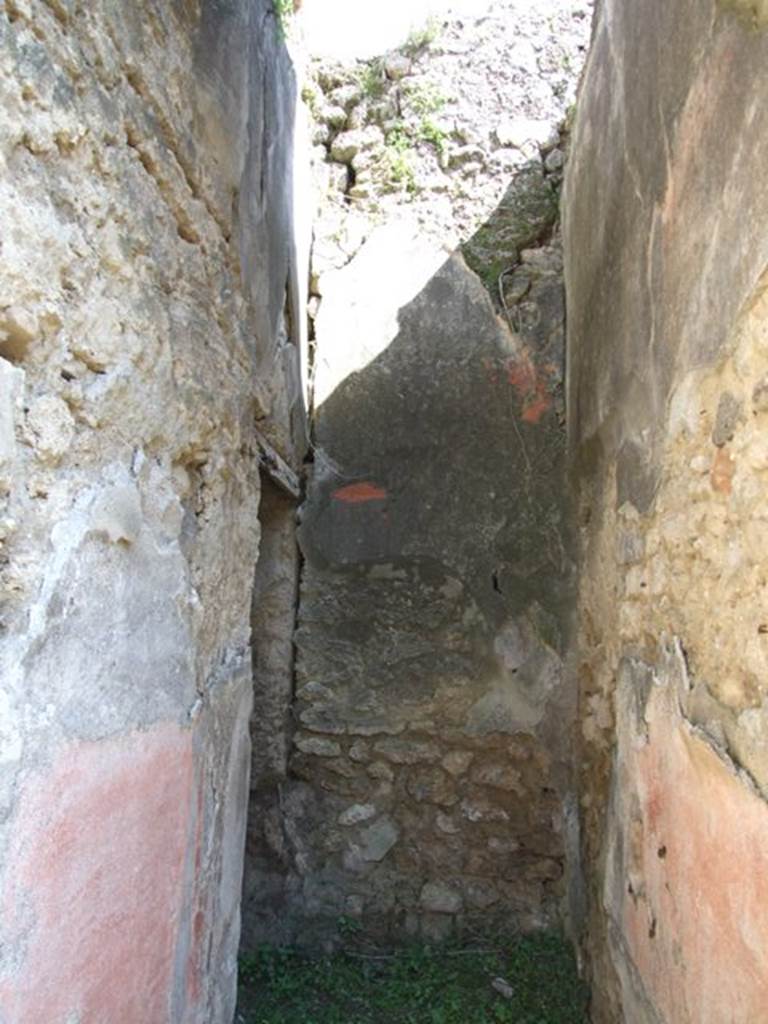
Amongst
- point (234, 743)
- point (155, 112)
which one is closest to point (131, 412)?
point (155, 112)

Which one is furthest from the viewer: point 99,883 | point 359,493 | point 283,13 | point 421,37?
point 421,37

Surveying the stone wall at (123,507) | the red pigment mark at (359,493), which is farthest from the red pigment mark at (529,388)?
the stone wall at (123,507)

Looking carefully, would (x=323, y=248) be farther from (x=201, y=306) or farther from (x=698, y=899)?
(x=698, y=899)

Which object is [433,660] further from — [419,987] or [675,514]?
[675,514]

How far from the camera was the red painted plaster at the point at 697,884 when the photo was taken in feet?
4.14

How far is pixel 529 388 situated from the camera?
3.27 m

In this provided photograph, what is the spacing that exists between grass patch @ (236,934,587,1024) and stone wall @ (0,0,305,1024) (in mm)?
756

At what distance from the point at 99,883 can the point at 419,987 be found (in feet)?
6.38

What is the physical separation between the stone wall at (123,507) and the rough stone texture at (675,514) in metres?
1.05

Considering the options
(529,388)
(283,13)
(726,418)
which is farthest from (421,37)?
(726,418)

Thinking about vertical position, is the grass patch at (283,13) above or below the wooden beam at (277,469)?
above

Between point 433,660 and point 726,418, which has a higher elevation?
point 726,418

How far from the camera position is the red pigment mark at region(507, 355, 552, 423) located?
10.6 feet

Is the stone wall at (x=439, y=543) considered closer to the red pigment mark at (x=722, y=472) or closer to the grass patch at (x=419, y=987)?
the grass patch at (x=419, y=987)
